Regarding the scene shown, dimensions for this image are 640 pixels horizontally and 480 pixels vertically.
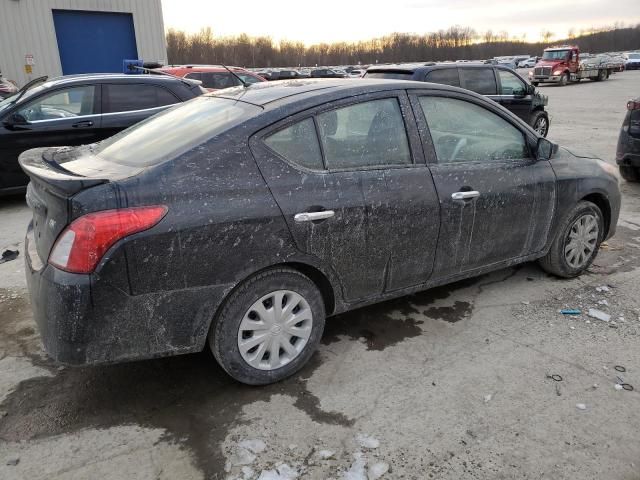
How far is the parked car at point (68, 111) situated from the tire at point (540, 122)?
8431mm

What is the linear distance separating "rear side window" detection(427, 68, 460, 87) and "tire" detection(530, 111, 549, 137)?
3060 millimetres

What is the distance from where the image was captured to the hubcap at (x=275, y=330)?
9.27 ft


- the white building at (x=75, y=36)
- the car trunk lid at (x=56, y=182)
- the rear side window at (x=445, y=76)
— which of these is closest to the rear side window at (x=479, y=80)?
the rear side window at (x=445, y=76)

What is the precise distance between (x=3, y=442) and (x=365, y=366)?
194 centimetres

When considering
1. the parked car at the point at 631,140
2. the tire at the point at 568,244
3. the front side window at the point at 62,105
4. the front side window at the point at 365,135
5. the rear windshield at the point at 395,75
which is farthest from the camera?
the rear windshield at the point at 395,75

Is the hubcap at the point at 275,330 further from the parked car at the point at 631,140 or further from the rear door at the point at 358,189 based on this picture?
the parked car at the point at 631,140

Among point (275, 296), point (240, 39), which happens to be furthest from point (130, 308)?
point (240, 39)

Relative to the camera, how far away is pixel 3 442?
2555mm

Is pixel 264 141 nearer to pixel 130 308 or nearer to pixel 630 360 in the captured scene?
pixel 130 308

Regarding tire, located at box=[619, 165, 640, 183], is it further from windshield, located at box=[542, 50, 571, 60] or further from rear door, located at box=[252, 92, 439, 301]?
windshield, located at box=[542, 50, 571, 60]

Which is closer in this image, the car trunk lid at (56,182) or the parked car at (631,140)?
the car trunk lid at (56,182)

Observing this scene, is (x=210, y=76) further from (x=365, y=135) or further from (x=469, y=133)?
(x=365, y=135)

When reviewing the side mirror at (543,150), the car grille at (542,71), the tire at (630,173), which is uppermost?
the side mirror at (543,150)

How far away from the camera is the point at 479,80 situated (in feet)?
34.4
